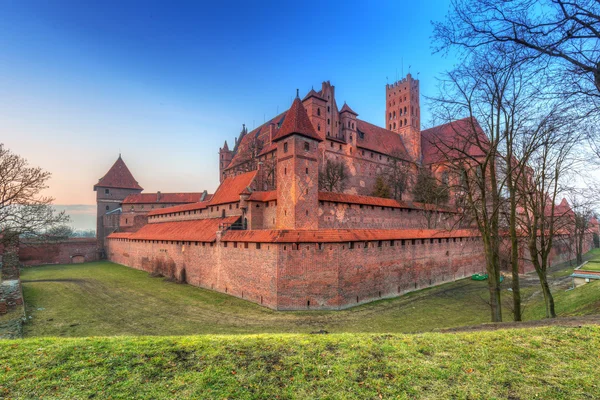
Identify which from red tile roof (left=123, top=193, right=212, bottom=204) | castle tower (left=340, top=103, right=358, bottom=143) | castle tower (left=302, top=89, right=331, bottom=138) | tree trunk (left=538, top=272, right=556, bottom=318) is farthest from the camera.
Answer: red tile roof (left=123, top=193, right=212, bottom=204)

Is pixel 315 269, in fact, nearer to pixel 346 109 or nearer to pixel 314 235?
pixel 314 235

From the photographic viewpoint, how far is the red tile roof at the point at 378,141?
3638 centimetres

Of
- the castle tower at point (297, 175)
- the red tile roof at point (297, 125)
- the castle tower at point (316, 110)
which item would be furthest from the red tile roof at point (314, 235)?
the castle tower at point (316, 110)

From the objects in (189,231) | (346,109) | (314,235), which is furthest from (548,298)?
(346,109)

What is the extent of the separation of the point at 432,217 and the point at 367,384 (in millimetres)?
25828

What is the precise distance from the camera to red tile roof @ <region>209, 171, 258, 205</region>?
2364cm

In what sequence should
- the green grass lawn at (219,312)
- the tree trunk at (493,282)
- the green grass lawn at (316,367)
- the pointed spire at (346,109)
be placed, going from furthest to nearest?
the pointed spire at (346,109) → the green grass lawn at (219,312) → the tree trunk at (493,282) → the green grass lawn at (316,367)

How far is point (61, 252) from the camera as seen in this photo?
36281 mm

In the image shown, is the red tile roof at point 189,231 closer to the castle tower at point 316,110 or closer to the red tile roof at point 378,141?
the castle tower at point 316,110

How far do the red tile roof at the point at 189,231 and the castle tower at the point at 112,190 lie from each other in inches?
587

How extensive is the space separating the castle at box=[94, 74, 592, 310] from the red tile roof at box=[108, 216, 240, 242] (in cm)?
15

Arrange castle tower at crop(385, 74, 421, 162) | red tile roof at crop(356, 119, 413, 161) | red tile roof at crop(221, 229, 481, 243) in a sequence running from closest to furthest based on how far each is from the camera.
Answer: red tile roof at crop(221, 229, 481, 243), red tile roof at crop(356, 119, 413, 161), castle tower at crop(385, 74, 421, 162)

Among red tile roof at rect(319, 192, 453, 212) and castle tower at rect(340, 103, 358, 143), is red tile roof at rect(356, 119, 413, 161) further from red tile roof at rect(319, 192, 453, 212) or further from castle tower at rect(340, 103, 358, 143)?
red tile roof at rect(319, 192, 453, 212)

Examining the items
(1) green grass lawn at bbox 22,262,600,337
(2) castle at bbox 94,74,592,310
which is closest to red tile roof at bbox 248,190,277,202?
(2) castle at bbox 94,74,592,310
